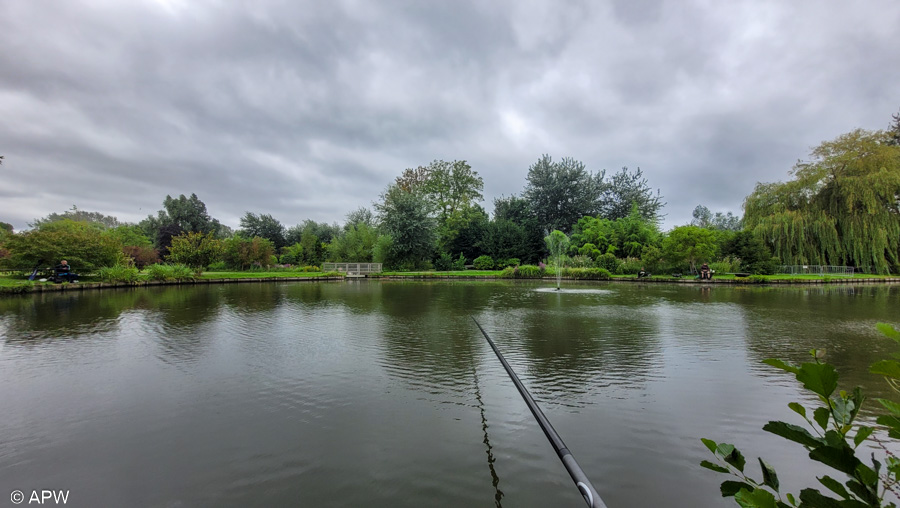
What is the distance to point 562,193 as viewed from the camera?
40.5 m

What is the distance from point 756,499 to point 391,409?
3.76m

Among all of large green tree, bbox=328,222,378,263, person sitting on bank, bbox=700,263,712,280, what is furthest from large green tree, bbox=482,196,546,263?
person sitting on bank, bbox=700,263,712,280

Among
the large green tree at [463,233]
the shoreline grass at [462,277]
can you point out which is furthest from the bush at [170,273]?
the large green tree at [463,233]

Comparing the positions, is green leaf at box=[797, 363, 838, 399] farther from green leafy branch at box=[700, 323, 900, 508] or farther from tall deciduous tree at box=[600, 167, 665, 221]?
tall deciduous tree at box=[600, 167, 665, 221]

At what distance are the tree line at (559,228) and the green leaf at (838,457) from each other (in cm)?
2626

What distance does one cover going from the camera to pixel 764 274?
81.3 ft

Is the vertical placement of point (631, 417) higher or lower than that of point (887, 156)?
lower

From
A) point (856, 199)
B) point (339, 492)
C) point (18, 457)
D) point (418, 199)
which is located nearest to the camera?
point (339, 492)

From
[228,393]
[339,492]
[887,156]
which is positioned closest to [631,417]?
[339,492]

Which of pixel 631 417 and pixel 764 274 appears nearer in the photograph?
pixel 631 417

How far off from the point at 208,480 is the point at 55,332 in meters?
8.05

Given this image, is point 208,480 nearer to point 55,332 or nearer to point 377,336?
point 377,336

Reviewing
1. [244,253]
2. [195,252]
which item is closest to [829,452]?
[195,252]

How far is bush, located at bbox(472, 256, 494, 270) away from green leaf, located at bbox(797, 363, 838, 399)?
119 feet
